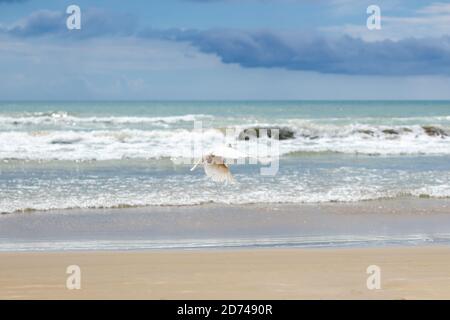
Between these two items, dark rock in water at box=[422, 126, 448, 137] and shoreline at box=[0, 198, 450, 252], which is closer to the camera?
shoreline at box=[0, 198, 450, 252]

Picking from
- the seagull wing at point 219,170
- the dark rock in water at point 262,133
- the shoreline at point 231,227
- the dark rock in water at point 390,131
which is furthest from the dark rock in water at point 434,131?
the seagull wing at point 219,170

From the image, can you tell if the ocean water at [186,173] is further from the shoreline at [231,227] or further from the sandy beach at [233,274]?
the sandy beach at [233,274]

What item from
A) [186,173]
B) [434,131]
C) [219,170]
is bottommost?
[186,173]

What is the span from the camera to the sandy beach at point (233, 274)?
5258 millimetres

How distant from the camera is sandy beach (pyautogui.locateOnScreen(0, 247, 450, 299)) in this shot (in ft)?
17.3

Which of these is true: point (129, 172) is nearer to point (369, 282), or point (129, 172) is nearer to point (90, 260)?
point (90, 260)

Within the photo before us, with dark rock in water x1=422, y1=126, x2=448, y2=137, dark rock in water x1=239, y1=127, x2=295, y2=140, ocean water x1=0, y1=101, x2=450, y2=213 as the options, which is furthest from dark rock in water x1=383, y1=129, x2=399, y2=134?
dark rock in water x1=239, y1=127, x2=295, y2=140

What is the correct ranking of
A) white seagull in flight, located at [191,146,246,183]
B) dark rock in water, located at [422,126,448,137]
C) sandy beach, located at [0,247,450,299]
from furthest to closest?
1. dark rock in water, located at [422,126,448,137]
2. sandy beach, located at [0,247,450,299]
3. white seagull in flight, located at [191,146,246,183]

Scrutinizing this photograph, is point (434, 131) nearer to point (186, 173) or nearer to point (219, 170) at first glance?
point (186, 173)

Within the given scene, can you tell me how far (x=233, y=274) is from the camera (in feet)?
19.1

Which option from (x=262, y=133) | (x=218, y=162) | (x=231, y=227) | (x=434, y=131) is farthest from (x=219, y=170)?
(x=434, y=131)

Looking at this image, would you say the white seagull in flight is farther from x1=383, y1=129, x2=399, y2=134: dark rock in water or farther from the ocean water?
x1=383, y1=129, x2=399, y2=134: dark rock in water

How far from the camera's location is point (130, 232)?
7.86m

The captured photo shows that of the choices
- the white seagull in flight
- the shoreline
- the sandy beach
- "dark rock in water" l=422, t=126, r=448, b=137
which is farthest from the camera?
"dark rock in water" l=422, t=126, r=448, b=137
